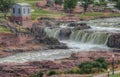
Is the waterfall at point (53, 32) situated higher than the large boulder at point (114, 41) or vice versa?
the large boulder at point (114, 41)

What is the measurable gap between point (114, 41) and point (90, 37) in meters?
6.50

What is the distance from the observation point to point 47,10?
148m

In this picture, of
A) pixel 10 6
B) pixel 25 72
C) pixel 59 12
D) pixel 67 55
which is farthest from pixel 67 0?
pixel 25 72

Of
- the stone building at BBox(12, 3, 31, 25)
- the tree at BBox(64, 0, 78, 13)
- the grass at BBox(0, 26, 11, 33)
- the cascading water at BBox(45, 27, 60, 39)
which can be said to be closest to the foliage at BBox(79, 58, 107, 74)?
the grass at BBox(0, 26, 11, 33)

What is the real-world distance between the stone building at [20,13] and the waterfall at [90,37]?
53.0ft

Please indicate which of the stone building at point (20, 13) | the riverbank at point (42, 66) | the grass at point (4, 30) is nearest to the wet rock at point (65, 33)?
the grass at point (4, 30)

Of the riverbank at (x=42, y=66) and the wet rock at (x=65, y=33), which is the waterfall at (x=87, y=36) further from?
the riverbank at (x=42, y=66)

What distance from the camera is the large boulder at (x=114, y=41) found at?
330ft

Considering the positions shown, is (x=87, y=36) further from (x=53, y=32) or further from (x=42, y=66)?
(x=42, y=66)

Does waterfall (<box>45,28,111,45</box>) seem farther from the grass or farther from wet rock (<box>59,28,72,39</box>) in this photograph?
the grass

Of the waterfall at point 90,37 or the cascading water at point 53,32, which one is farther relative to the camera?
the cascading water at point 53,32

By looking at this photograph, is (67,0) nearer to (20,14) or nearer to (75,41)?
(20,14)

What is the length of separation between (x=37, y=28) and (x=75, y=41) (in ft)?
40.5

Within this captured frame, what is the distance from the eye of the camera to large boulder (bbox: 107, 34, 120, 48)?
100500mm
